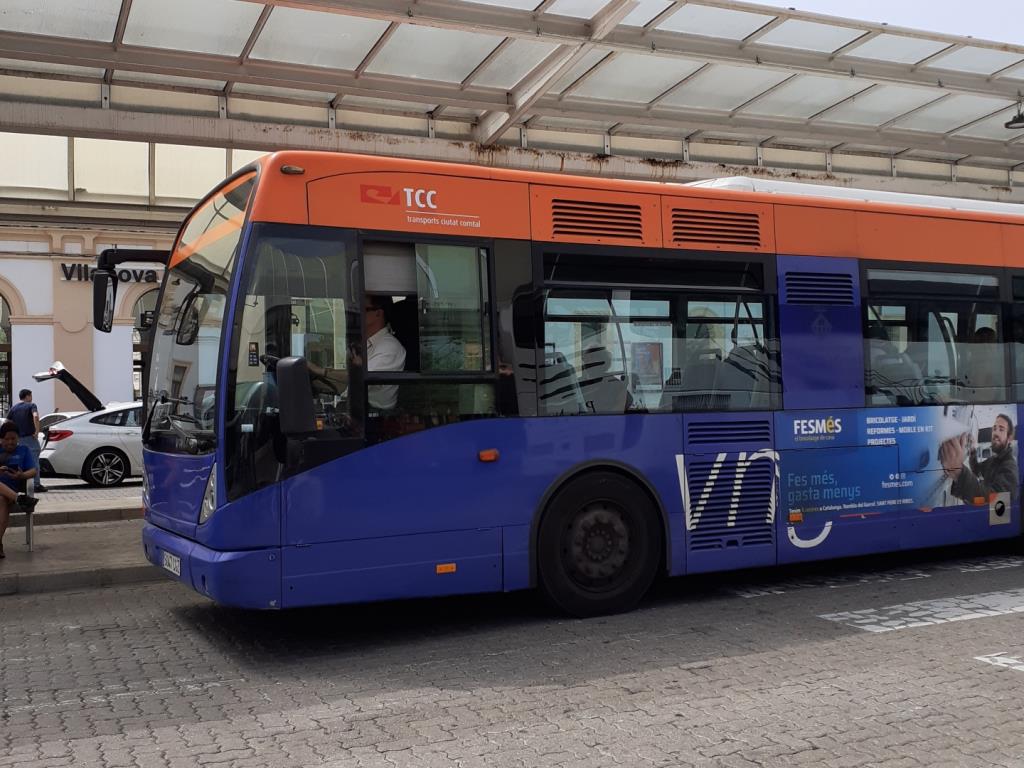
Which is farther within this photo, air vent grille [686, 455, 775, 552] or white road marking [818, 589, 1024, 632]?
air vent grille [686, 455, 775, 552]

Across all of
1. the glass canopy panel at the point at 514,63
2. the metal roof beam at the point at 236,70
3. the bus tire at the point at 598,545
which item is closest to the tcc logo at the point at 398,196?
the bus tire at the point at 598,545

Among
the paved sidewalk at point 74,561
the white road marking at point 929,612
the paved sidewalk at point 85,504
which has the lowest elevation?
the white road marking at point 929,612

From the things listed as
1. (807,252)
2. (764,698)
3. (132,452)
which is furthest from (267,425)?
(132,452)

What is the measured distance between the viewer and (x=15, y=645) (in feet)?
22.3

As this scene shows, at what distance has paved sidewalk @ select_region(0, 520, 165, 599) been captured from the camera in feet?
29.2

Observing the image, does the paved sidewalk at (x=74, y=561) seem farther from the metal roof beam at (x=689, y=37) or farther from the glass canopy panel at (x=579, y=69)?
the glass canopy panel at (x=579, y=69)

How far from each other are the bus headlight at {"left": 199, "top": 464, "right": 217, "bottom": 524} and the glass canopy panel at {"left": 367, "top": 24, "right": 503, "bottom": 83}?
223 inches

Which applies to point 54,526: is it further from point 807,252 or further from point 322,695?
point 807,252

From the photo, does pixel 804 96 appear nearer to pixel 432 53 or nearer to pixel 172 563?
pixel 432 53

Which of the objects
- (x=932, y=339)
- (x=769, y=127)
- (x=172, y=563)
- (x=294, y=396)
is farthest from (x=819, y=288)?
(x=769, y=127)

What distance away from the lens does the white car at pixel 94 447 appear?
59.5ft

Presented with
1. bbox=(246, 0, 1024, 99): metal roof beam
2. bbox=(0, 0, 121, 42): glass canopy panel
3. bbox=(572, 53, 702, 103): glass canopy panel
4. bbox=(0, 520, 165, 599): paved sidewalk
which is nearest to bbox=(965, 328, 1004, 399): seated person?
bbox=(246, 0, 1024, 99): metal roof beam

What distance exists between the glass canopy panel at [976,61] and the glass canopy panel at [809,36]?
1.39 meters

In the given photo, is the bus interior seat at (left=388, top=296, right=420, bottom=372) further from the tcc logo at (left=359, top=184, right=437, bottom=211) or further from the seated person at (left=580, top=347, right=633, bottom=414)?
the seated person at (left=580, top=347, right=633, bottom=414)
